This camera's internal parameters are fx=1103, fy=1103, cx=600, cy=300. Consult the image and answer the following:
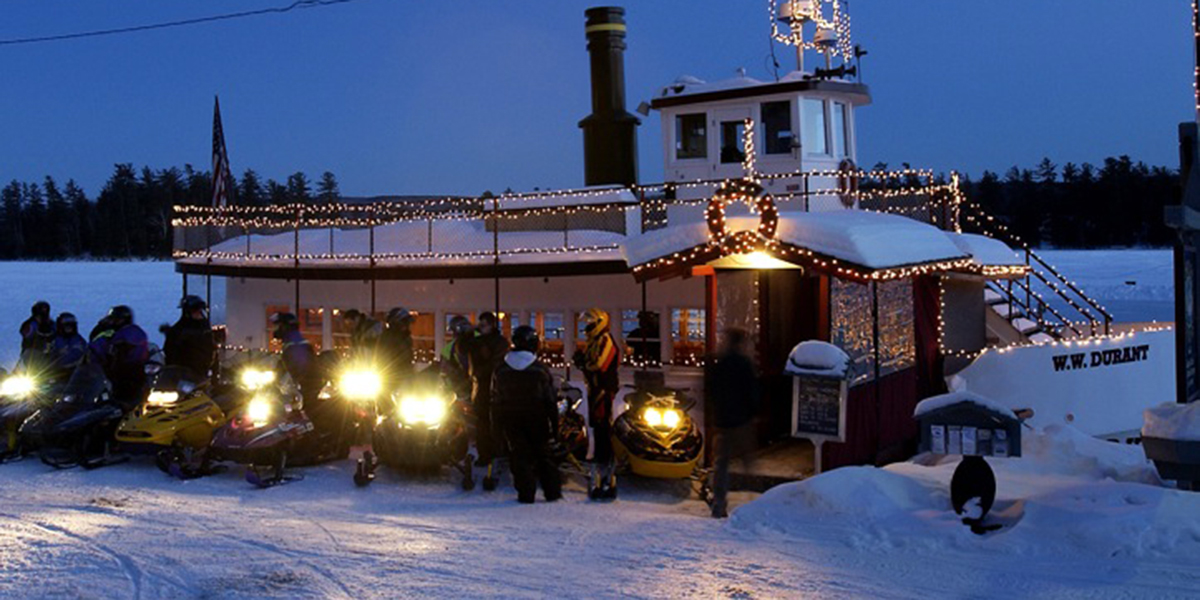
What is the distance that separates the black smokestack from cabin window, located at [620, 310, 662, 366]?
5587 millimetres

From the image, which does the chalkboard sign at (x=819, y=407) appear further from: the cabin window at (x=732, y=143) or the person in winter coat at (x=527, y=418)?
the cabin window at (x=732, y=143)

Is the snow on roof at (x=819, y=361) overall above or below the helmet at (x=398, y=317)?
below

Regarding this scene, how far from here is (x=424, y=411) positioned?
11.0 meters

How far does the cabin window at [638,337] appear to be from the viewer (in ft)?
51.5

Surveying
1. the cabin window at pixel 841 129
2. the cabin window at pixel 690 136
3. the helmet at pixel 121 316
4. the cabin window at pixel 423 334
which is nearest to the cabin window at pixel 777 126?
the cabin window at pixel 841 129

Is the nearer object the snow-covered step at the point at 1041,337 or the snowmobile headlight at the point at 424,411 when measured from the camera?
the snowmobile headlight at the point at 424,411

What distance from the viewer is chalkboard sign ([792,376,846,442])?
10.5 m

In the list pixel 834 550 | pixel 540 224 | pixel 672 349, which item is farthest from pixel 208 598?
pixel 540 224

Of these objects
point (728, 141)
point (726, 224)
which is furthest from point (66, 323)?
point (728, 141)

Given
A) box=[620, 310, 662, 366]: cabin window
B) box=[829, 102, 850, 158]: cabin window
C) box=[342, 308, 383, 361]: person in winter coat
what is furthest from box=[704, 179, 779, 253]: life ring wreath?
box=[829, 102, 850, 158]: cabin window

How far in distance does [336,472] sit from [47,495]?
2.75 metres

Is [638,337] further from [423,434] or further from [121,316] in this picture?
[121,316]

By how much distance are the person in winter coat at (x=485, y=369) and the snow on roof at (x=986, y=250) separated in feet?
23.6

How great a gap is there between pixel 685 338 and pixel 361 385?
509cm
